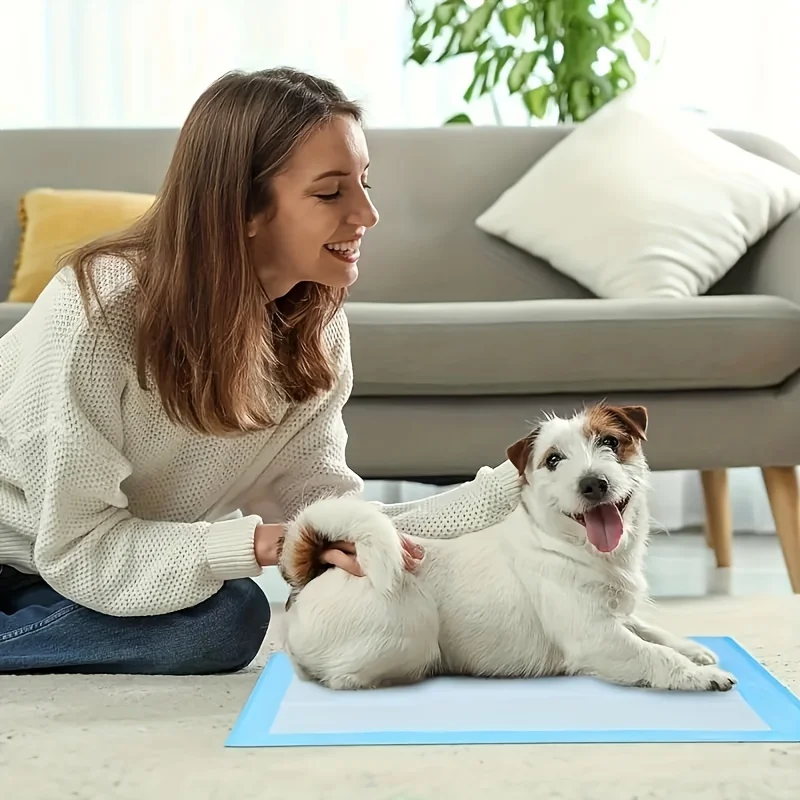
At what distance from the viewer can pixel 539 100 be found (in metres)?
3.05

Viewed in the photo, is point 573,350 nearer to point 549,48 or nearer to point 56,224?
point 56,224

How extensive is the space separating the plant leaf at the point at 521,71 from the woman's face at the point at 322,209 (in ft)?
5.99

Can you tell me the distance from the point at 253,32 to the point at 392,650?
101 inches

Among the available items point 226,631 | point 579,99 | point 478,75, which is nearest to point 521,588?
point 226,631

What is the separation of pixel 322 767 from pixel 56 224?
168 cm

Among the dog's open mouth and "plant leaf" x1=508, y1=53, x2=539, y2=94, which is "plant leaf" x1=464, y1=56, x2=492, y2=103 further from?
the dog's open mouth

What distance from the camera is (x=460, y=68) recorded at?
10.8 ft

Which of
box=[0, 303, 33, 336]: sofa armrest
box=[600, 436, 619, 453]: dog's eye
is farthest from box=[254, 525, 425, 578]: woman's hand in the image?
box=[0, 303, 33, 336]: sofa armrest

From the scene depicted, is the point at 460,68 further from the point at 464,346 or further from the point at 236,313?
the point at 236,313

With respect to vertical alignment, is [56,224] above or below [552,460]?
above

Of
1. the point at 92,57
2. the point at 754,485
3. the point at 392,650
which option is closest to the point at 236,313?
the point at 392,650

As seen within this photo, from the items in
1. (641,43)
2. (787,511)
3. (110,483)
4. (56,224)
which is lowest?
(787,511)

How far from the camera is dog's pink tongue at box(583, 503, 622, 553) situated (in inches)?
43.1

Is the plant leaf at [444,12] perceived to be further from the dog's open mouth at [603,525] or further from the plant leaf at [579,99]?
the dog's open mouth at [603,525]
